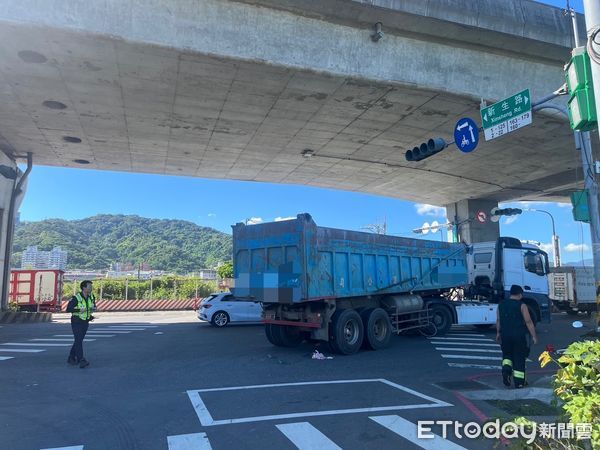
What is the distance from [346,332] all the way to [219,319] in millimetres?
8988

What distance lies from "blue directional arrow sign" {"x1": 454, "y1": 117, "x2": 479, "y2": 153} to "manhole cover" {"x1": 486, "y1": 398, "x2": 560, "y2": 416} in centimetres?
736

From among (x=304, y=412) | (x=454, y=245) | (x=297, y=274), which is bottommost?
(x=304, y=412)

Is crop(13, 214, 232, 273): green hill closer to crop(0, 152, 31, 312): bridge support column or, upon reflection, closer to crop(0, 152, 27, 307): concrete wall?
crop(0, 152, 31, 312): bridge support column

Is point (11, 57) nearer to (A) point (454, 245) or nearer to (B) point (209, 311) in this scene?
(B) point (209, 311)

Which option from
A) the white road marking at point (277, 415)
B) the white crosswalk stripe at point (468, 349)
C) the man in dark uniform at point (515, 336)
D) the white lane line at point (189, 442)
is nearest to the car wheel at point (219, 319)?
the white crosswalk stripe at point (468, 349)

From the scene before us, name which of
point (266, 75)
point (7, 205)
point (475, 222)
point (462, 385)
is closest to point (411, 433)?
point (462, 385)

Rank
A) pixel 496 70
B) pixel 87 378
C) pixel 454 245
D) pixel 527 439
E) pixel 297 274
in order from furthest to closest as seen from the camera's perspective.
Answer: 1. pixel 454 245
2. pixel 496 70
3. pixel 297 274
4. pixel 87 378
5. pixel 527 439

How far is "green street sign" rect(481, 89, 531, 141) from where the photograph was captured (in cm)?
1130

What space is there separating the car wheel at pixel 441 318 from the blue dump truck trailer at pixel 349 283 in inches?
1.3

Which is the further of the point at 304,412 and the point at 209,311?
the point at 209,311

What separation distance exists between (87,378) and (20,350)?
17.4 feet

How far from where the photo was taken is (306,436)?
543 centimetres

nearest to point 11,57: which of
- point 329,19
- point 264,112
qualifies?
point 264,112

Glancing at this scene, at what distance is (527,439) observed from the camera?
4.30m
